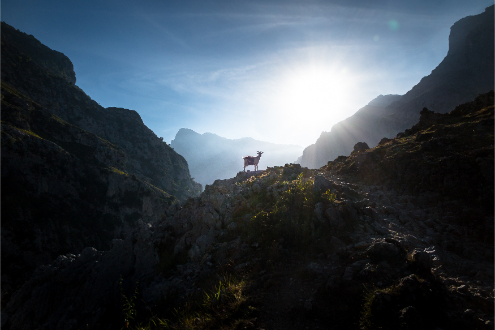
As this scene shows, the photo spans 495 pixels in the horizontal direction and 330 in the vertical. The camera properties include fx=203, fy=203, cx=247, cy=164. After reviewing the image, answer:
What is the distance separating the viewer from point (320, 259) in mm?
6977

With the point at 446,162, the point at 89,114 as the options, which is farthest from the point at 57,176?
the point at 446,162

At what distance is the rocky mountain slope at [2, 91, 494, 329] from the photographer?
4.80 m

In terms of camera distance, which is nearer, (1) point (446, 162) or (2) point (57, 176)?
(1) point (446, 162)

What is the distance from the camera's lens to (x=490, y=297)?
169 inches

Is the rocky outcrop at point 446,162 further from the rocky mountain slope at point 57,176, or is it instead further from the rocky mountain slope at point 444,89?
the rocky mountain slope at point 444,89

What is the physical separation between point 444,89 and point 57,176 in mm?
177555

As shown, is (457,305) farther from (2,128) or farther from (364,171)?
(2,128)

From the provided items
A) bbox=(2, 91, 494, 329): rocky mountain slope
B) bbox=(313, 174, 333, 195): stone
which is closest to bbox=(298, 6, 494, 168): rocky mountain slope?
bbox=(2, 91, 494, 329): rocky mountain slope

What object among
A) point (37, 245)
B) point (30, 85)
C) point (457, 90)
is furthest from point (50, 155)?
point (457, 90)

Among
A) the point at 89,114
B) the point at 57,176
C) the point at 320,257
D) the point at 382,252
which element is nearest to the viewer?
the point at 382,252

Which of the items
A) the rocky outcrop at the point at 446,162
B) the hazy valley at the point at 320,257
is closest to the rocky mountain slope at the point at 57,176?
the hazy valley at the point at 320,257

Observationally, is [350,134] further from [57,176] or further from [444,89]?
[57,176]

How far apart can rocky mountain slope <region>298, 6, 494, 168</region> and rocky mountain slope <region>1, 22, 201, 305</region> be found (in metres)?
134

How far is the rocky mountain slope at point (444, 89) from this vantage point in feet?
338
